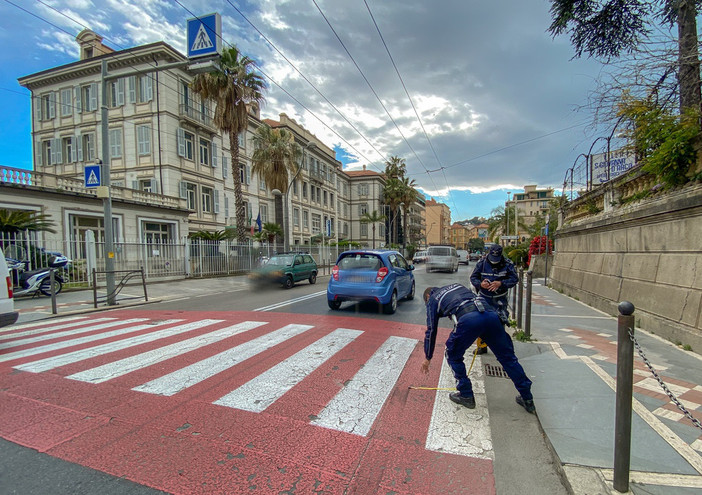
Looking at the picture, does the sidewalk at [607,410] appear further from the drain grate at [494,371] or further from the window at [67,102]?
the window at [67,102]

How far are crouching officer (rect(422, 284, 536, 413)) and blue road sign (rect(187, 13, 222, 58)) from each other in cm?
866

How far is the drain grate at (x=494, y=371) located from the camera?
4.52 m

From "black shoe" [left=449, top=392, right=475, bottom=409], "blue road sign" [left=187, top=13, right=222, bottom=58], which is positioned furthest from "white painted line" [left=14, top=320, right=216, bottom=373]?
"blue road sign" [left=187, top=13, right=222, bottom=58]

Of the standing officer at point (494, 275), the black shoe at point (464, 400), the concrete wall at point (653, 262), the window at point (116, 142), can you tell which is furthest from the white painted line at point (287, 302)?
the window at point (116, 142)

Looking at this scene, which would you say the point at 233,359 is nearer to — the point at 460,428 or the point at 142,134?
the point at 460,428

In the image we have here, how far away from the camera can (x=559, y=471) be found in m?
2.56

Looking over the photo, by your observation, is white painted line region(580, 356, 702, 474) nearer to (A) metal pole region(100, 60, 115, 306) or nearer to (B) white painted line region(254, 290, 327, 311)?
(B) white painted line region(254, 290, 327, 311)

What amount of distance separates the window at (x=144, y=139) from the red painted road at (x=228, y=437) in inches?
940

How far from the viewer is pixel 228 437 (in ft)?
9.55

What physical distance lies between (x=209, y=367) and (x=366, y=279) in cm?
461

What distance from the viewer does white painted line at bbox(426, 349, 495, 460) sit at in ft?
9.39

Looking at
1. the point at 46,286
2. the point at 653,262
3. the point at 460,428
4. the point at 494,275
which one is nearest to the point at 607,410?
the point at 460,428

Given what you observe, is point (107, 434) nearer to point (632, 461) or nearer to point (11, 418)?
point (11, 418)

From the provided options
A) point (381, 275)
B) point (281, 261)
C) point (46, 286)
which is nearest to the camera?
point (381, 275)
